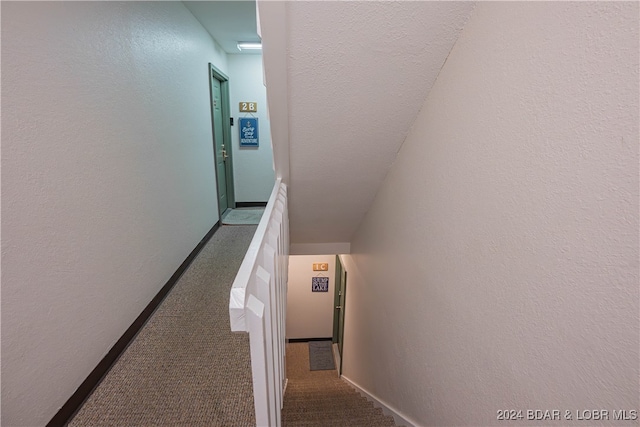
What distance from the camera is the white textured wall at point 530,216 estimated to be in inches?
23.9

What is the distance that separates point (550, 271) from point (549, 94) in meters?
0.43

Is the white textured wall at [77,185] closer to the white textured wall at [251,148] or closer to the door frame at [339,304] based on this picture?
the white textured wall at [251,148]

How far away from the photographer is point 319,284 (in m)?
5.41

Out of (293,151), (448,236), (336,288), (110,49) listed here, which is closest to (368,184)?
(293,151)

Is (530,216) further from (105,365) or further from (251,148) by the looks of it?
(251,148)

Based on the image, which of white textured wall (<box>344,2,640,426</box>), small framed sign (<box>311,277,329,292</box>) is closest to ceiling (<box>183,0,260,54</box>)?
white textured wall (<box>344,2,640,426</box>)

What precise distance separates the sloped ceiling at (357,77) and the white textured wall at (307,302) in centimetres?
321

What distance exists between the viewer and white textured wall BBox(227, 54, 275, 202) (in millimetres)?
4395

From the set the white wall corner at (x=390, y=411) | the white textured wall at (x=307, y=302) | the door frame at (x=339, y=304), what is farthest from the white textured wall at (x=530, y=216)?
the white textured wall at (x=307, y=302)

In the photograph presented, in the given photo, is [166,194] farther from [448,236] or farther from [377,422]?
[377,422]

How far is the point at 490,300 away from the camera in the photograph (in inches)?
39.7

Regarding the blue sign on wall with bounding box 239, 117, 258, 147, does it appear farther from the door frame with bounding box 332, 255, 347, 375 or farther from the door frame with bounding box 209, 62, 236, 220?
the door frame with bounding box 332, 255, 347, 375

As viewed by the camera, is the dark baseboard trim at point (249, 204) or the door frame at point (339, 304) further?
the dark baseboard trim at point (249, 204)

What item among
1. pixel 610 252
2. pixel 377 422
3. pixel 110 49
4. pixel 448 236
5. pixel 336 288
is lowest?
pixel 336 288
